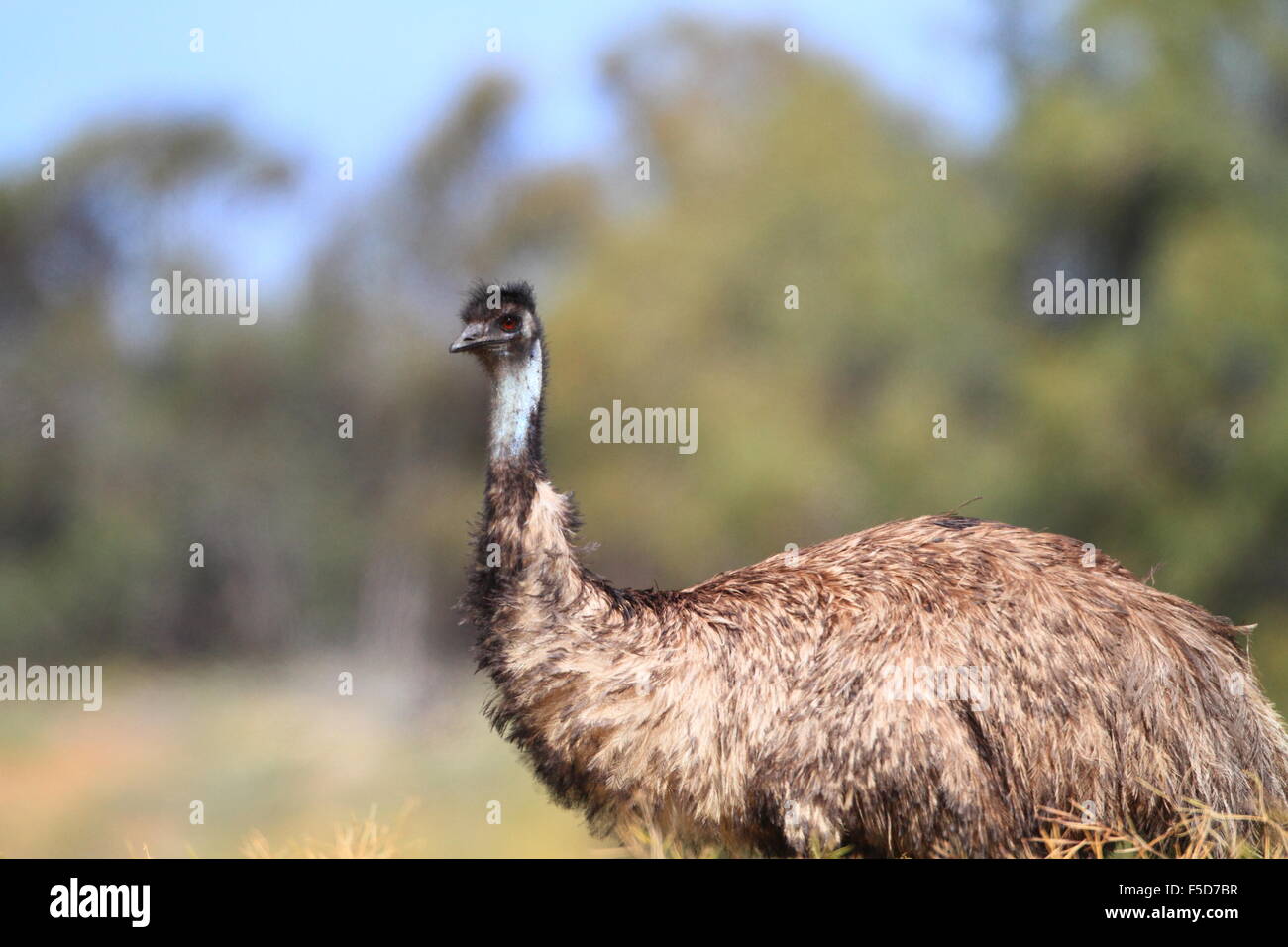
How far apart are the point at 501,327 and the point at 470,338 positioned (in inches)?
5.2

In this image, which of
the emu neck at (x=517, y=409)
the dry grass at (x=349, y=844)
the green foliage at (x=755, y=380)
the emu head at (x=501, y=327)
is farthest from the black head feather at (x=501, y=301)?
the green foliage at (x=755, y=380)

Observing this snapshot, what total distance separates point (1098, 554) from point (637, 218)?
64.1 ft

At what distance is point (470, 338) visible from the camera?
203 inches

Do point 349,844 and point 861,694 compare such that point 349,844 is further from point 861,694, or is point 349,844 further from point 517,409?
point 861,694

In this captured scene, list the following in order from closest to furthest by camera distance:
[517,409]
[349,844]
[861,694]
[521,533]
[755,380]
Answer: [861,694]
[349,844]
[521,533]
[517,409]
[755,380]

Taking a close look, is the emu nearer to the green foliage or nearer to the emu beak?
the emu beak

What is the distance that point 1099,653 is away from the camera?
A: 15.6ft

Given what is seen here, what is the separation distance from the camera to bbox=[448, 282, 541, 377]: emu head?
5184 millimetres

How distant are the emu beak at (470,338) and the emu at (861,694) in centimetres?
2

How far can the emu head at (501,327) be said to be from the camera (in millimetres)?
5184

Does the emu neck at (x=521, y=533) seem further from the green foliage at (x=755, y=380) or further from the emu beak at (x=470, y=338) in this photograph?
the green foliage at (x=755, y=380)

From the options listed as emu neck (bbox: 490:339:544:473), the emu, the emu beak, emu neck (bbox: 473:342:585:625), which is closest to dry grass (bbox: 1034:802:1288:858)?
the emu

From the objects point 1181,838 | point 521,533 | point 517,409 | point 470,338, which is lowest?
point 1181,838

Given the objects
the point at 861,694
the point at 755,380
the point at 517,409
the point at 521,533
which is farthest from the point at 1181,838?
the point at 755,380
